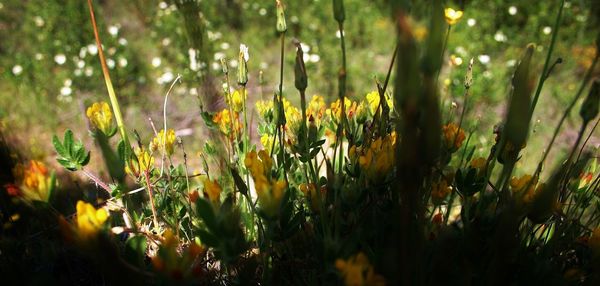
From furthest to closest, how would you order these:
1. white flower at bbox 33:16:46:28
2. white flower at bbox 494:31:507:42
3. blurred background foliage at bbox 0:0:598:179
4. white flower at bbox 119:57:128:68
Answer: white flower at bbox 33:16:46:28
white flower at bbox 119:57:128:68
white flower at bbox 494:31:507:42
blurred background foliage at bbox 0:0:598:179

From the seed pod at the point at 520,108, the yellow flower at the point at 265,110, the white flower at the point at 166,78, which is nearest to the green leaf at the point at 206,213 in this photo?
the seed pod at the point at 520,108

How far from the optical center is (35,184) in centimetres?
70

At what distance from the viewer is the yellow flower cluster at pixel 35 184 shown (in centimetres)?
69

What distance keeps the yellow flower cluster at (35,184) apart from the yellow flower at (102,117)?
11.5 inches

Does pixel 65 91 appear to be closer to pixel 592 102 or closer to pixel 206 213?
pixel 206 213

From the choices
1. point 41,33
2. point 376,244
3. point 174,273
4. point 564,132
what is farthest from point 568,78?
point 41,33

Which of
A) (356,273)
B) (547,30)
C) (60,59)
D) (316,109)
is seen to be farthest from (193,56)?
(547,30)

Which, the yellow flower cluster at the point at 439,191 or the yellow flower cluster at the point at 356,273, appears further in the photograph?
the yellow flower cluster at the point at 439,191

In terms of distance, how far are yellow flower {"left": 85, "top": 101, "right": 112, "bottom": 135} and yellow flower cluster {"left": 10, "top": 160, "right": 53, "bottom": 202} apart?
29cm

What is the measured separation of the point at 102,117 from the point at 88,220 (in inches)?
17.2

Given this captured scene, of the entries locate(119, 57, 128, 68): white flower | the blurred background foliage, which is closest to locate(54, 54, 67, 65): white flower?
the blurred background foliage

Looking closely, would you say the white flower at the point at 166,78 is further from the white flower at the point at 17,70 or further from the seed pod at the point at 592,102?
the seed pod at the point at 592,102

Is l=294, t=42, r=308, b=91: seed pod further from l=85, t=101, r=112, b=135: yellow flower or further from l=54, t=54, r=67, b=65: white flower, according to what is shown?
l=54, t=54, r=67, b=65: white flower

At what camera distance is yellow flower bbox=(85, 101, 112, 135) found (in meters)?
1.00
